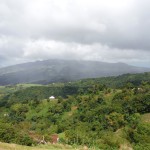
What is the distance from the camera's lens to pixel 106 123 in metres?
127

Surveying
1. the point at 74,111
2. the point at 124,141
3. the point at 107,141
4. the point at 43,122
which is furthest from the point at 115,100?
the point at 107,141

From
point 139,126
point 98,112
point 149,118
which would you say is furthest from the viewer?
point 98,112

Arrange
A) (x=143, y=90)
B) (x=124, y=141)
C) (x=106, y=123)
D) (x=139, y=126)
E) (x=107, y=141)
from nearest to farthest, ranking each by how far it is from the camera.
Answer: (x=107, y=141) → (x=124, y=141) → (x=139, y=126) → (x=106, y=123) → (x=143, y=90)

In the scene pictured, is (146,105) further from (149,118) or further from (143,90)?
(143,90)

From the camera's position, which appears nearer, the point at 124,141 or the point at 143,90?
the point at 124,141

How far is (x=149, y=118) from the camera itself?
387 feet

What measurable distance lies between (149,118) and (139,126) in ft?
54.1

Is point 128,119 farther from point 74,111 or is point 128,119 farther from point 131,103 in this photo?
point 74,111

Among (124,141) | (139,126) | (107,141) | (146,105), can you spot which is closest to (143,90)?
(146,105)

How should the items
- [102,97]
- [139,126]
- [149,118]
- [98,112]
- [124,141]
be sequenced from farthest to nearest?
[102,97], [98,112], [149,118], [139,126], [124,141]

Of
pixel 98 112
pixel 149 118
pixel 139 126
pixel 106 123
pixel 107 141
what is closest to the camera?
pixel 107 141

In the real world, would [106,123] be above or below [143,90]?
below

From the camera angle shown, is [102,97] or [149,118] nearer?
[149,118]

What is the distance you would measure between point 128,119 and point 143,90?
37.7 m
